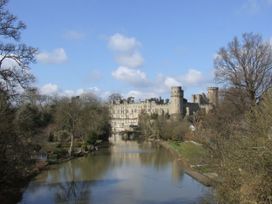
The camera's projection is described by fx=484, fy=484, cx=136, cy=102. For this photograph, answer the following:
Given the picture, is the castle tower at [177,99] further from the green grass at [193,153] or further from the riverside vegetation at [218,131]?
the green grass at [193,153]

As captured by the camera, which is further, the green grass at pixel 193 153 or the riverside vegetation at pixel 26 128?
the green grass at pixel 193 153

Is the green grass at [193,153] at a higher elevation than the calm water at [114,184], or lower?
higher

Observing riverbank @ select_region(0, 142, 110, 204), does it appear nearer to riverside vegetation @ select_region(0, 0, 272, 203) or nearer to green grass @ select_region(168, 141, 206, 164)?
riverside vegetation @ select_region(0, 0, 272, 203)

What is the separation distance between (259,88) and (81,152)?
28758 millimetres

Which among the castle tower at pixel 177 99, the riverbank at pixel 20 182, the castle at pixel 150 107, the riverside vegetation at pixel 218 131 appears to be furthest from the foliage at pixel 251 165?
the castle tower at pixel 177 99

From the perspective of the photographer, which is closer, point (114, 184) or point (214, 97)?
point (114, 184)

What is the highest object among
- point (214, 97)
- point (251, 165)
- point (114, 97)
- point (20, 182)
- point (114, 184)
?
point (114, 97)

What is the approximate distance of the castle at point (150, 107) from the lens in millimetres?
130750

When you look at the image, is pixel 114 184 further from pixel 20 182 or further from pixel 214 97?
pixel 214 97

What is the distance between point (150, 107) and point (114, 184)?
122035 millimetres

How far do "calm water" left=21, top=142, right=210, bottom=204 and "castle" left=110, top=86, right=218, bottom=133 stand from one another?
79748mm

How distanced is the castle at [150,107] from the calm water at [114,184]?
262ft

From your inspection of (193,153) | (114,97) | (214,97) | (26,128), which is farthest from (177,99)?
(26,128)

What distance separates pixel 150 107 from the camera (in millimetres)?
155750
